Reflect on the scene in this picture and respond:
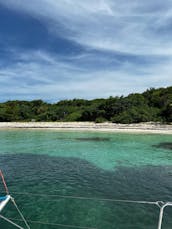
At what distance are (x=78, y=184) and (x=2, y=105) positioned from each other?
2662 inches

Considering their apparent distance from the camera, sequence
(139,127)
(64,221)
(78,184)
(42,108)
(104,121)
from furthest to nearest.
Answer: (42,108) → (104,121) → (139,127) → (78,184) → (64,221)

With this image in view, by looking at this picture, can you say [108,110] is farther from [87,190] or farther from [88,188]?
[87,190]

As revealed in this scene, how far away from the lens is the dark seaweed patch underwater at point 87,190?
23.8ft

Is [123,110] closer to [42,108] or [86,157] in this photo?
[42,108]

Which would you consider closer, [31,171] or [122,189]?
[122,189]

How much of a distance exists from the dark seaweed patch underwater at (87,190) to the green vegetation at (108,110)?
117ft

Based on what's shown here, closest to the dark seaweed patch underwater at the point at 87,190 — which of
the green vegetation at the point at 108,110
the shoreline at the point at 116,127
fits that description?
the shoreline at the point at 116,127

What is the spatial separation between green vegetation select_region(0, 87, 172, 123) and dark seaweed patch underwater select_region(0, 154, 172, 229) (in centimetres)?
3572

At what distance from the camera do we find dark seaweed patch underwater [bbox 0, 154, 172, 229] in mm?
7262

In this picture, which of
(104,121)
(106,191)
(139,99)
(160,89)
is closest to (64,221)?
(106,191)

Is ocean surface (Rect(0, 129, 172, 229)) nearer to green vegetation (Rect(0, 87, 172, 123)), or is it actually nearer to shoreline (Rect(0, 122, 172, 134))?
shoreline (Rect(0, 122, 172, 134))

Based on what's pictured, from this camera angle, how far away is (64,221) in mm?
7145

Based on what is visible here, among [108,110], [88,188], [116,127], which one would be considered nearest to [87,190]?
[88,188]

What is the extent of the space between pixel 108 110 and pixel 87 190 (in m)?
46.4
